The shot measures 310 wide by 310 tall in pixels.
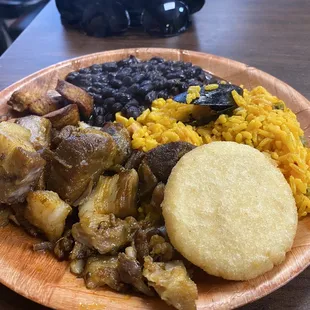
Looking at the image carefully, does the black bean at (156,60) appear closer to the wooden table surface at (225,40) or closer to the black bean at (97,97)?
the black bean at (97,97)

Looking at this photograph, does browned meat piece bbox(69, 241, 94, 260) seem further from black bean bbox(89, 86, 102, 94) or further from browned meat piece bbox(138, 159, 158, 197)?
black bean bbox(89, 86, 102, 94)

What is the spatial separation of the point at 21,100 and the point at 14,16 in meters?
2.71

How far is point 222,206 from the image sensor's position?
62.5 inches

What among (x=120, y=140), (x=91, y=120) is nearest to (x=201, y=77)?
(x=91, y=120)

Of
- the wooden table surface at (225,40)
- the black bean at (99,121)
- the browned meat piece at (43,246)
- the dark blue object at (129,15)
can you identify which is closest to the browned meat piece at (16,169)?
the browned meat piece at (43,246)

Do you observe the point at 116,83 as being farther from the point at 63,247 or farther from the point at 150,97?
the point at 63,247

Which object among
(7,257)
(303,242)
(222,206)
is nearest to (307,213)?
(303,242)

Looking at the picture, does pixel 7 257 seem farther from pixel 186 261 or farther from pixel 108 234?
pixel 186 261

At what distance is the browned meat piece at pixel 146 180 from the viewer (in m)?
1.86

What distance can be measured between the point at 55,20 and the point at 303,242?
3531mm

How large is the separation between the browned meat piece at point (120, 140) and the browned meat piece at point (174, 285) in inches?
25.6

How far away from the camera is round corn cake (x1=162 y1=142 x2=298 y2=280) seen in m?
1.50

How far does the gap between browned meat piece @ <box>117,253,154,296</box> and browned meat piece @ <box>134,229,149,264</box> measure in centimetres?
7

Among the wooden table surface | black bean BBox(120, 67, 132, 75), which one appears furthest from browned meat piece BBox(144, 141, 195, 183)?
the wooden table surface
